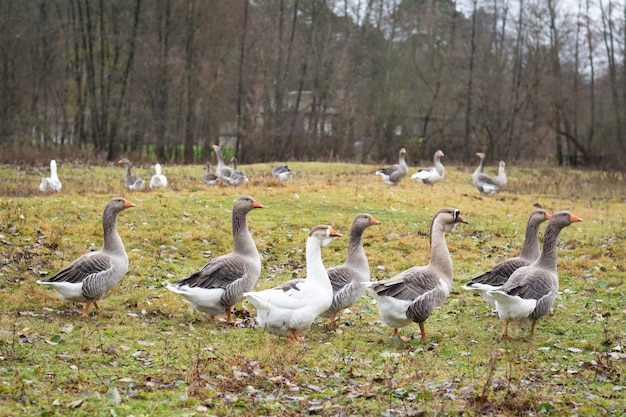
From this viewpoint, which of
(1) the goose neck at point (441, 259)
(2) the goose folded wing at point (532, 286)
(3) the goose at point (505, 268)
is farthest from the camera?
(3) the goose at point (505, 268)

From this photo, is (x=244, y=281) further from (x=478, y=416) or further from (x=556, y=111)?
(x=556, y=111)

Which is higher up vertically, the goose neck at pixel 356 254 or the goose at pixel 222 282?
the goose neck at pixel 356 254

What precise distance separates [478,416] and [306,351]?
2.76 meters

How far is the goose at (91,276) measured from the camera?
9391 millimetres

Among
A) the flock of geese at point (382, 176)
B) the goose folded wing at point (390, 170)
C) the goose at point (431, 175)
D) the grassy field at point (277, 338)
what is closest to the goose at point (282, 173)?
the flock of geese at point (382, 176)

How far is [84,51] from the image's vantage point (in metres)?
40.6

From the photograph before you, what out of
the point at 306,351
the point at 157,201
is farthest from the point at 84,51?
the point at 306,351

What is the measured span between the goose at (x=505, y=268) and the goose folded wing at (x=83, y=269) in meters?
5.41

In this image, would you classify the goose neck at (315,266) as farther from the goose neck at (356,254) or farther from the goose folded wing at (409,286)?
the goose neck at (356,254)

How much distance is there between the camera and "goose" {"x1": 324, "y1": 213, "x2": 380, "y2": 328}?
31.9 feet

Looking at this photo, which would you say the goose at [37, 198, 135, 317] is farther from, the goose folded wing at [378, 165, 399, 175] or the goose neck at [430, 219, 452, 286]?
the goose folded wing at [378, 165, 399, 175]

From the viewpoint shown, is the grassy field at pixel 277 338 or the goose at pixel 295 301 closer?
the grassy field at pixel 277 338

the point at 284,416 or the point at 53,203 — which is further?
the point at 53,203

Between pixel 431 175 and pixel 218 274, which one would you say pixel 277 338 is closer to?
pixel 218 274
